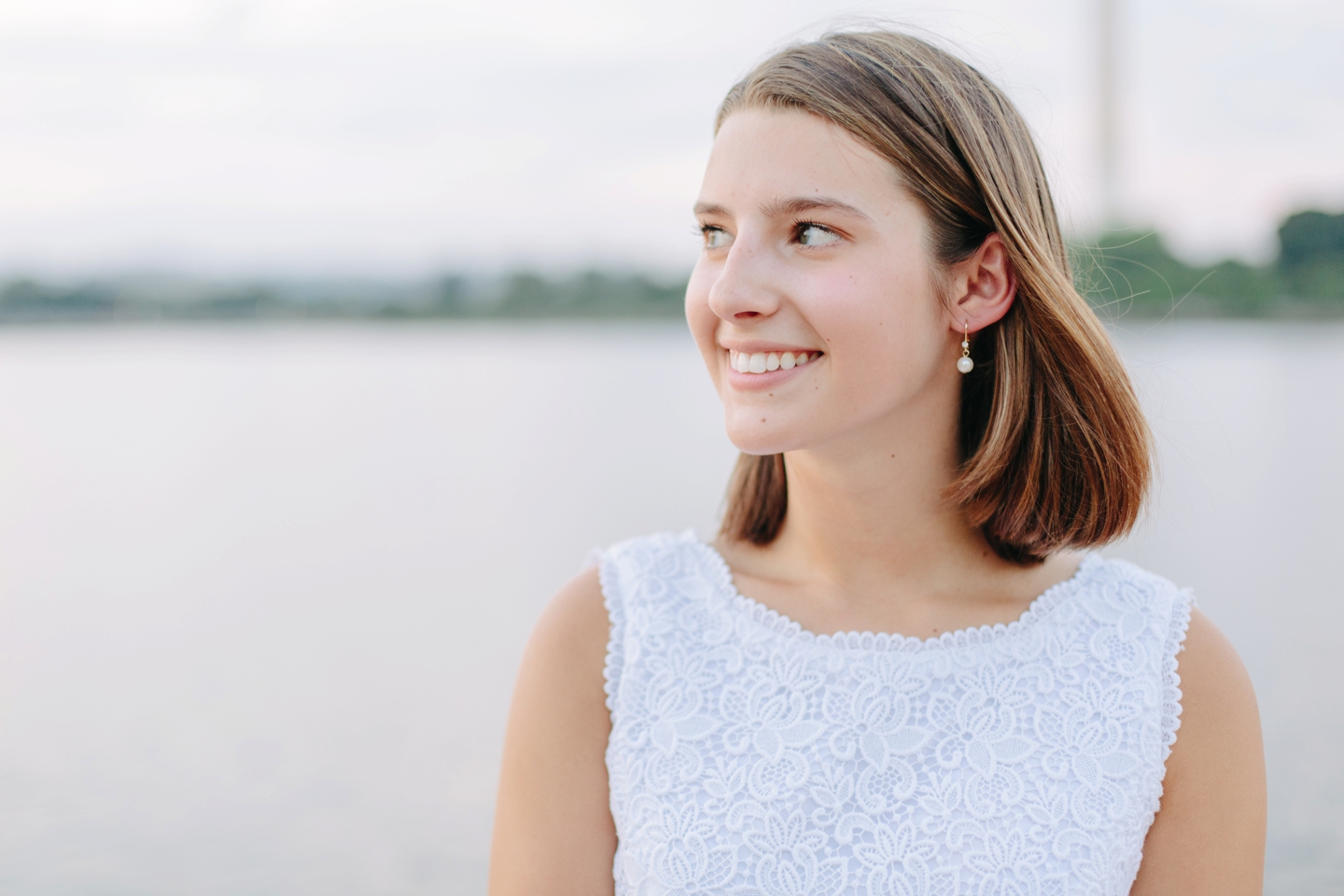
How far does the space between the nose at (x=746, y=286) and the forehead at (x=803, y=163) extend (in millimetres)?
81

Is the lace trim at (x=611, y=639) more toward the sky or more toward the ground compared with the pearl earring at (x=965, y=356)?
more toward the ground

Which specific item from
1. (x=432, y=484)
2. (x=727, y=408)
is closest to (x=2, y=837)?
(x=727, y=408)

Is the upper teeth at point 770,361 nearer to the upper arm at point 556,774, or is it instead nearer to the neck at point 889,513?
the neck at point 889,513

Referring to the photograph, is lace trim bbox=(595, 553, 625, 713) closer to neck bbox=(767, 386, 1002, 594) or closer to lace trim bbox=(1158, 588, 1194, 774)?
neck bbox=(767, 386, 1002, 594)

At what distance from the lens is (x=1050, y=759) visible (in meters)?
1.52

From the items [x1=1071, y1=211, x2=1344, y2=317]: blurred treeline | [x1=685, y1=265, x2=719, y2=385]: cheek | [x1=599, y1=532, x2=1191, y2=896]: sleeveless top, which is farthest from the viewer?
[x1=1071, y1=211, x2=1344, y2=317]: blurred treeline

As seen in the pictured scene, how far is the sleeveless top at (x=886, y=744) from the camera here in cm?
146

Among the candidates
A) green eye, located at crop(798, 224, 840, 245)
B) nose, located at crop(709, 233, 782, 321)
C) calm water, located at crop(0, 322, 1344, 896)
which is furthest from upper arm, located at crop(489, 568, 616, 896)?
calm water, located at crop(0, 322, 1344, 896)

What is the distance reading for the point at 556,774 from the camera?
155 cm

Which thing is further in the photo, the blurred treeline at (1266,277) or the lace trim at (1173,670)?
the blurred treeline at (1266,277)

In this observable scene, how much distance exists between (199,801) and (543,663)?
3281mm

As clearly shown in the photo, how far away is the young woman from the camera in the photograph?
148 cm

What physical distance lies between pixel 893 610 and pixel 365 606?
16.6 ft

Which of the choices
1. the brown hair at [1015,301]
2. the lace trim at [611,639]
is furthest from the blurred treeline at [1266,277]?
the lace trim at [611,639]
